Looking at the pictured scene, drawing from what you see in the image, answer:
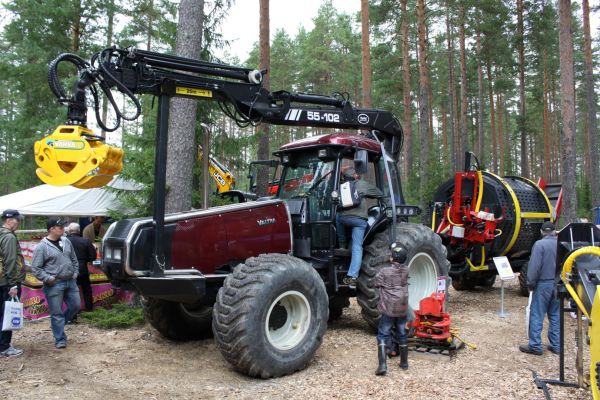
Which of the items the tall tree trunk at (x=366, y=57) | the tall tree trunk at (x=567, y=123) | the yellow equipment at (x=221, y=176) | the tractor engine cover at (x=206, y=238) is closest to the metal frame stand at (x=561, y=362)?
the tractor engine cover at (x=206, y=238)

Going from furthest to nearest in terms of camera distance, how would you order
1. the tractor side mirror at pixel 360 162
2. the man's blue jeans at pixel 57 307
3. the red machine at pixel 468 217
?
the red machine at pixel 468 217, the man's blue jeans at pixel 57 307, the tractor side mirror at pixel 360 162

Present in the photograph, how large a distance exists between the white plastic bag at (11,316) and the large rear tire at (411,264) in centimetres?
430

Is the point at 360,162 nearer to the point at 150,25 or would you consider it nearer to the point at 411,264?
the point at 411,264

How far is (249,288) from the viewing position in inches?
203

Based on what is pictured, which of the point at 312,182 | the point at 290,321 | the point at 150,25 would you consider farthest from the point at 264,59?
the point at 150,25

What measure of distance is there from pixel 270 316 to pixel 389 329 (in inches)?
56.2

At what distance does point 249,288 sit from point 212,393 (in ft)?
3.47

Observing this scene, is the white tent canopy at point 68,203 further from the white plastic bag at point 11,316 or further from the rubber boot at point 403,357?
the rubber boot at point 403,357

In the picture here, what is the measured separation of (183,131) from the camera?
8.27 m

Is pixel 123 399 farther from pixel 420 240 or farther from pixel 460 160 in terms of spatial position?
pixel 460 160

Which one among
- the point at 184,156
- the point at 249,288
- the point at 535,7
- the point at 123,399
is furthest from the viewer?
the point at 535,7

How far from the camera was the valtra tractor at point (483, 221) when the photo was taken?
32.0ft

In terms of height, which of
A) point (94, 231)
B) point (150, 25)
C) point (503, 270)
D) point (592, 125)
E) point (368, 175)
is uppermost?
point (150, 25)

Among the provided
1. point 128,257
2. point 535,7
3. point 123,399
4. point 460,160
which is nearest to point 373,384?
point 123,399
